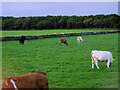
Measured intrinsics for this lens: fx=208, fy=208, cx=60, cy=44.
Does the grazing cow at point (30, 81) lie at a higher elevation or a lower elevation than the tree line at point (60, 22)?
lower

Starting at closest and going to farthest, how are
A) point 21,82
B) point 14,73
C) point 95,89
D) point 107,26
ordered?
point 21,82, point 95,89, point 14,73, point 107,26

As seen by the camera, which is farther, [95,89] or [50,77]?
[50,77]

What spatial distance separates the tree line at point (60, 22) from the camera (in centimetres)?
8238

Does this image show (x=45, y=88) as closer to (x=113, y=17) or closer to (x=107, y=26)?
(x=107, y=26)

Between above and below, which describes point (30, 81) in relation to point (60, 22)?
below

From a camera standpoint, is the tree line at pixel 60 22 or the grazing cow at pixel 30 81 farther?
the tree line at pixel 60 22

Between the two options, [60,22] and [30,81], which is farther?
[60,22]

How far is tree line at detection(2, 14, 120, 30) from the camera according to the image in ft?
270

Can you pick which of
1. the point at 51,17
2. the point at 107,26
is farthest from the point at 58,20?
the point at 107,26

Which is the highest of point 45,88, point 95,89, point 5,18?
point 5,18

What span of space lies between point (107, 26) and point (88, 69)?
79.2 m

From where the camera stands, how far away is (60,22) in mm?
90562

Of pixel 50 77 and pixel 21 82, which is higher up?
pixel 21 82

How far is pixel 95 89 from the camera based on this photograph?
7746 millimetres
